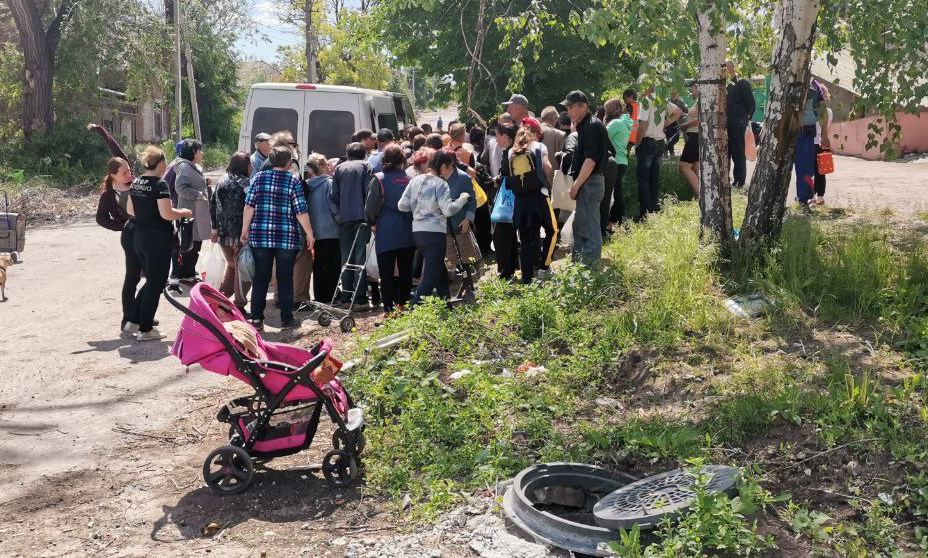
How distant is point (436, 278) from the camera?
30.0 feet

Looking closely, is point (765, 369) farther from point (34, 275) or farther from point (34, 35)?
point (34, 35)

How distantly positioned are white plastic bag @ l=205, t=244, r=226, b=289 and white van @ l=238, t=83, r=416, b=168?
3196 millimetres

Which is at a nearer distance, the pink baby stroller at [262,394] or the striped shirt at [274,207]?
the pink baby stroller at [262,394]

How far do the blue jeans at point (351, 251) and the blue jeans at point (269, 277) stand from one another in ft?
2.55

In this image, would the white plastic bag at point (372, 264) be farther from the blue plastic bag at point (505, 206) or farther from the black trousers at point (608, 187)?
the black trousers at point (608, 187)

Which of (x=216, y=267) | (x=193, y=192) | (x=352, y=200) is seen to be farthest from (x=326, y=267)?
(x=193, y=192)

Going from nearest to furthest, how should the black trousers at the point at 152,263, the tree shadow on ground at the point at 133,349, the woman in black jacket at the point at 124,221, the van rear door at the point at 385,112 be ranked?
1. the tree shadow on ground at the point at 133,349
2. the black trousers at the point at 152,263
3. the woman in black jacket at the point at 124,221
4. the van rear door at the point at 385,112

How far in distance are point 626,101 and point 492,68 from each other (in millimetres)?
6686

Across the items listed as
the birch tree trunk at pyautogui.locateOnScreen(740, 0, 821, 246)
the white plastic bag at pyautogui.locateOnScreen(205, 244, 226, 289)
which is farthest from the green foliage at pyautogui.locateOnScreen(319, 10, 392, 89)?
the birch tree trunk at pyautogui.locateOnScreen(740, 0, 821, 246)

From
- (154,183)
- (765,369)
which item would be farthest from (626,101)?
(765,369)

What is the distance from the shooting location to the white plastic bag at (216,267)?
34.8 ft

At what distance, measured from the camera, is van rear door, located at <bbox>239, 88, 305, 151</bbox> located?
44.2 ft

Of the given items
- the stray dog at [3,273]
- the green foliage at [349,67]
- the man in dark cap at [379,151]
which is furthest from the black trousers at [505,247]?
the green foliage at [349,67]

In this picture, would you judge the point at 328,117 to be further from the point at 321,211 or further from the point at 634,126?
the point at 634,126
